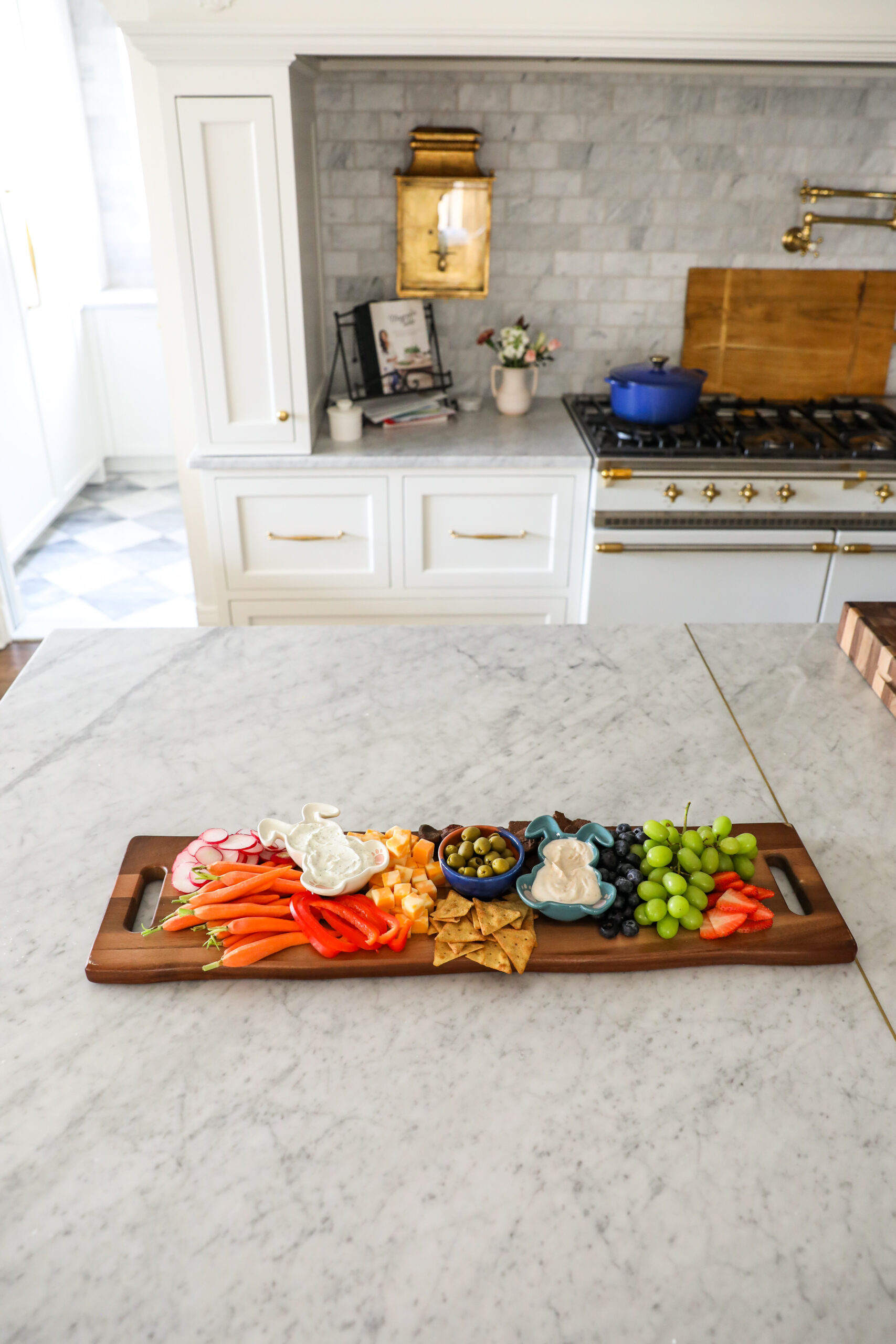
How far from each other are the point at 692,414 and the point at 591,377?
0.53 metres

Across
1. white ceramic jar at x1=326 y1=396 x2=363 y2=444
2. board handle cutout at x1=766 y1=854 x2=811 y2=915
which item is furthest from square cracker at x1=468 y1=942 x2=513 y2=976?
white ceramic jar at x1=326 y1=396 x2=363 y2=444

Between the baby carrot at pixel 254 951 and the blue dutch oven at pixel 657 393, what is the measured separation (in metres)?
2.46

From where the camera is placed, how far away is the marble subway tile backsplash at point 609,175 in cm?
332

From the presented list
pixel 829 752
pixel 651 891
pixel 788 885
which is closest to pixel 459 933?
pixel 651 891

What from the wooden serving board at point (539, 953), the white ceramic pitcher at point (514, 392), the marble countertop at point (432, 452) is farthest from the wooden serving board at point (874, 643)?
the white ceramic pitcher at point (514, 392)

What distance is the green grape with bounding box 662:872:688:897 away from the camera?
1.35 metres

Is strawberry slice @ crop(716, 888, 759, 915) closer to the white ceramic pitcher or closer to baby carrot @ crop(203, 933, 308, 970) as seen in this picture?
baby carrot @ crop(203, 933, 308, 970)

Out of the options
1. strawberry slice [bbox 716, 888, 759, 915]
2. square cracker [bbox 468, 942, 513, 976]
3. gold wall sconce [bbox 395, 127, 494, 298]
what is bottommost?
square cracker [bbox 468, 942, 513, 976]

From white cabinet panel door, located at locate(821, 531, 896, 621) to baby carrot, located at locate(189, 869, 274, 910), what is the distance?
243 cm

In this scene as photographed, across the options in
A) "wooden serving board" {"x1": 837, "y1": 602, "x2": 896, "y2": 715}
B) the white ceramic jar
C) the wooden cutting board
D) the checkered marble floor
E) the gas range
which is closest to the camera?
"wooden serving board" {"x1": 837, "y1": 602, "x2": 896, "y2": 715}

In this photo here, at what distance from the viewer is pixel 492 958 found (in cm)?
130

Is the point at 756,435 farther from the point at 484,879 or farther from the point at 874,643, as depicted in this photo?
the point at 484,879

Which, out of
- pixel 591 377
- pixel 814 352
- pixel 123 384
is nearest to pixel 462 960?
pixel 591 377

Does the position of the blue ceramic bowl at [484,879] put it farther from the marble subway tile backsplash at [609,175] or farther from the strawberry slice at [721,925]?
the marble subway tile backsplash at [609,175]
